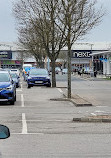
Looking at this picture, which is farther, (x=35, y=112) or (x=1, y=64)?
(x=1, y=64)

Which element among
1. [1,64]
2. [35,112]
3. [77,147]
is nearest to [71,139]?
[77,147]

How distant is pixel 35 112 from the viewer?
1767 centimetres

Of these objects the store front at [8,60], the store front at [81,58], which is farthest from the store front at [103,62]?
the store front at [8,60]

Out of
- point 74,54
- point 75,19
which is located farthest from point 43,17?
point 74,54

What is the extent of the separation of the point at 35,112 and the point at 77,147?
829 centimetres

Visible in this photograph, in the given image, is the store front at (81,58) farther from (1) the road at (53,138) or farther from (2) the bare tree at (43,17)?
(1) the road at (53,138)

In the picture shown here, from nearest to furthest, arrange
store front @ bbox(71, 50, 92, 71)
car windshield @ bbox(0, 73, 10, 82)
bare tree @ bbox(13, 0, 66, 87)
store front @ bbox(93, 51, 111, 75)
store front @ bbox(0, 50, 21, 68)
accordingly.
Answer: car windshield @ bbox(0, 73, 10, 82), bare tree @ bbox(13, 0, 66, 87), store front @ bbox(93, 51, 111, 75), store front @ bbox(71, 50, 92, 71), store front @ bbox(0, 50, 21, 68)

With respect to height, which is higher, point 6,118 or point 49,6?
point 49,6

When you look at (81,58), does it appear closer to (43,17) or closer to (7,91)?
(43,17)

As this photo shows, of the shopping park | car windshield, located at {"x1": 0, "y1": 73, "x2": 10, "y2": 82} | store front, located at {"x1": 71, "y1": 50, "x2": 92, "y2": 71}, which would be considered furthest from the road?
store front, located at {"x1": 71, "y1": 50, "x2": 92, "y2": 71}

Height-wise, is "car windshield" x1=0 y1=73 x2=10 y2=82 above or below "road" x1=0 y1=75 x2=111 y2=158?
above

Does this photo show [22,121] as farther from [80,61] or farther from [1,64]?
[1,64]

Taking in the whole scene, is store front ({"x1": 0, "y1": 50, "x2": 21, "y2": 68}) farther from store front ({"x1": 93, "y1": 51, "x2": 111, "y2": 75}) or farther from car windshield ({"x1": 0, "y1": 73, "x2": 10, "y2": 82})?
car windshield ({"x1": 0, "y1": 73, "x2": 10, "y2": 82})

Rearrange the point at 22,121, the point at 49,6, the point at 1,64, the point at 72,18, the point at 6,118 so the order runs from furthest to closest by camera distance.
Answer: the point at 1,64 < the point at 49,6 < the point at 72,18 < the point at 6,118 < the point at 22,121
